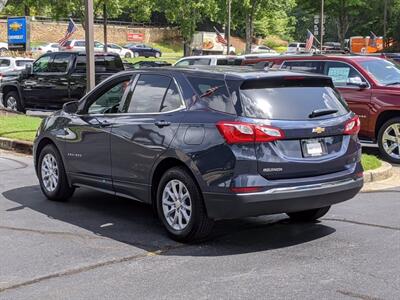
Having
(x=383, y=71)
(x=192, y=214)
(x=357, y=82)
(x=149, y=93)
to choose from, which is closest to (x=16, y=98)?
(x=357, y=82)

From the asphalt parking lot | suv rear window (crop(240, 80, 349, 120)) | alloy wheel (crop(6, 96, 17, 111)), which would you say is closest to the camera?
the asphalt parking lot

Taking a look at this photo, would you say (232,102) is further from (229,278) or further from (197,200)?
(229,278)

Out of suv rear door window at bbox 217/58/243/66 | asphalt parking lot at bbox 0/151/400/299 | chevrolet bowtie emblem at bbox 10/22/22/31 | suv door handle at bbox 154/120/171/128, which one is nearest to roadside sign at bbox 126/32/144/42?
chevrolet bowtie emblem at bbox 10/22/22/31

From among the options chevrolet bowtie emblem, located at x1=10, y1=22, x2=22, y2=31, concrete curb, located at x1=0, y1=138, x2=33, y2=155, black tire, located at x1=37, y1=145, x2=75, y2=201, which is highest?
chevrolet bowtie emblem, located at x1=10, y1=22, x2=22, y2=31

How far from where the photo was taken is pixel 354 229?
21.9 ft

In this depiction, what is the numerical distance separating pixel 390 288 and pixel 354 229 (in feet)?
6.00

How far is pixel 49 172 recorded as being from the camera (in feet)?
26.6

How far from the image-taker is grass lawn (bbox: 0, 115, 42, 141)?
13.3m

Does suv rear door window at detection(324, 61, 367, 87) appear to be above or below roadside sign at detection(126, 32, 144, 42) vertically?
below

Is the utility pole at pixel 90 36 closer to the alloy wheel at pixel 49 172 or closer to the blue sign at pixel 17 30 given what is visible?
the alloy wheel at pixel 49 172

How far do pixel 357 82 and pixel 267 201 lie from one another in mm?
6528

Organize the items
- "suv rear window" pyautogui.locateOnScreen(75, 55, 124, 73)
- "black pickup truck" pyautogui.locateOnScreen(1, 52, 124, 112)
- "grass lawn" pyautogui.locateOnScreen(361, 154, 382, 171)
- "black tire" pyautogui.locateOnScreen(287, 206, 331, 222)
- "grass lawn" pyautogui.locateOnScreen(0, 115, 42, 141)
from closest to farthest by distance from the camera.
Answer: "black tire" pyautogui.locateOnScreen(287, 206, 331, 222), "grass lawn" pyautogui.locateOnScreen(361, 154, 382, 171), "grass lawn" pyautogui.locateOnScreen(0, 115, 42, 141), "black pickup truck" pyautogui.locateOnScreen(1, 52, 124, 112), "suv rear window" pyautogui.locateOnScreen(75, 55, 124, 73)

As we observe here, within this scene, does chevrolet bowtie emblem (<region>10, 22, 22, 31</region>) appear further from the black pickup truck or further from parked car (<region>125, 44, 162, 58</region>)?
parked car (<region>125, 44, 162, 58</region>)

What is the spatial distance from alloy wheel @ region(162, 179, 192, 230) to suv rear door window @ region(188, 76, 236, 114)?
791mm
